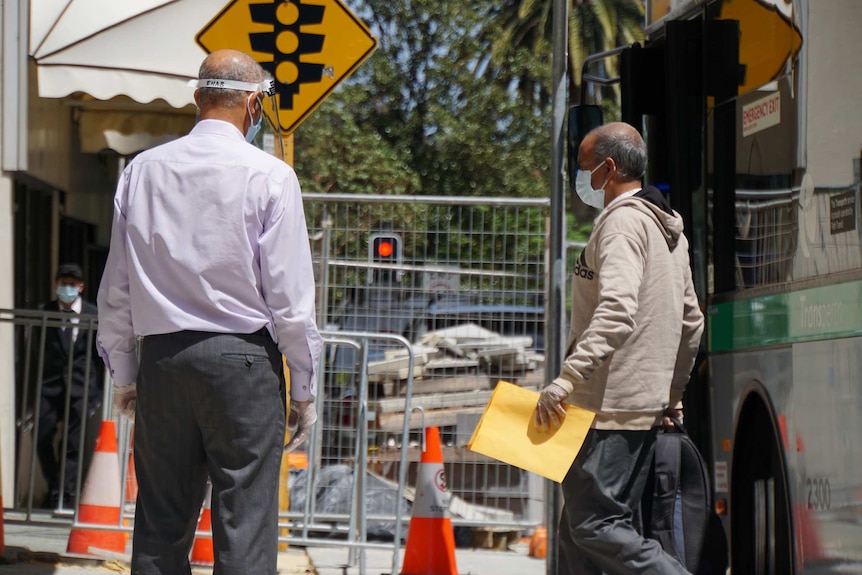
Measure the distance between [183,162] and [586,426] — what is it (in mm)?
1670

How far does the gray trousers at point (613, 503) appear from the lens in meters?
4.51

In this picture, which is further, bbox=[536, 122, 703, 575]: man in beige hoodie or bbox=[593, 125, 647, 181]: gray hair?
bbox=[593, 125, 647, 181]: gray hair

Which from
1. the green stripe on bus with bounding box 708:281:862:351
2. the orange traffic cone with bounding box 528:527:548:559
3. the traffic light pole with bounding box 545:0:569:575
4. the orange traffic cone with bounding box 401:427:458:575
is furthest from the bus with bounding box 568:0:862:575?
the orange traffic cone with bounding box 528:527:548:559

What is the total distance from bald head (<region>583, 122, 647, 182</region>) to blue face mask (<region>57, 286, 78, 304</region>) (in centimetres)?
650

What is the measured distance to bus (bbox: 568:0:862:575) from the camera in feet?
15.7

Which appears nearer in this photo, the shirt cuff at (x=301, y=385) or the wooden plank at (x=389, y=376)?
the shirt cuff at (x=301, y=385)

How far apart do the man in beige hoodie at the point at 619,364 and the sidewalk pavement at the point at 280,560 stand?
9.54ft

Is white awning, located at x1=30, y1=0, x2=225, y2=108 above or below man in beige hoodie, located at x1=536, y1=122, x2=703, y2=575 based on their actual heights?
above

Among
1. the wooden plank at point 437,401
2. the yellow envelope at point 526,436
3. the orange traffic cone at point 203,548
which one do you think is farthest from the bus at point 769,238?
the orange traffic cone at point 203,548

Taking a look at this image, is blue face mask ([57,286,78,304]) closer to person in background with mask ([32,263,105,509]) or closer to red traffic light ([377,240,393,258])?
person in background with mask ([32,263,105,509])

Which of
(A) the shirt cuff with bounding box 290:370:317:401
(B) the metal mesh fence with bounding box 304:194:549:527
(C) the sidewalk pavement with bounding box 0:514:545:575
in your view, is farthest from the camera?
(B) the metal mesh fence with bounding box 304:194:549:527

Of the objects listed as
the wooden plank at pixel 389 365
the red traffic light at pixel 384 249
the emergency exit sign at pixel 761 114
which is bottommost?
the wooden plank at pixel 389 365

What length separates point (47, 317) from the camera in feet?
26.9

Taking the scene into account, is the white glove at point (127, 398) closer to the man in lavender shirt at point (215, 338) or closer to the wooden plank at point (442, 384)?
the man in lavender shirt at point (215, 338)
